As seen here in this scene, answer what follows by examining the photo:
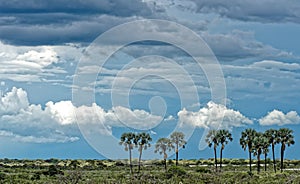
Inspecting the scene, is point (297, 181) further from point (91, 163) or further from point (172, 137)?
point (91, 163)

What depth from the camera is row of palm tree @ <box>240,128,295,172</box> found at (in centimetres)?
12462

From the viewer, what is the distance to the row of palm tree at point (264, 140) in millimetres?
124625

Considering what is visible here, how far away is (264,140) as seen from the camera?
125000 mm

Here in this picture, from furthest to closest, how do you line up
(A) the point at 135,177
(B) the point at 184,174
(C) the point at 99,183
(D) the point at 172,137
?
(D) the point at 172,137 < (B) the point at 184,174 < (A) the point at 135,177 < (C) the point at 99,183

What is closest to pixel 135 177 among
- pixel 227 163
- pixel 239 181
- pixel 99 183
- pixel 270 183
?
pixel 99 183

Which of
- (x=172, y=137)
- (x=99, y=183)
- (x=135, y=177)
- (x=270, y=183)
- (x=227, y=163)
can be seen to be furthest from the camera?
(x=227, y=163)

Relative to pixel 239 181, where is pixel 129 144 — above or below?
above

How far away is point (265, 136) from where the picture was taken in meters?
129

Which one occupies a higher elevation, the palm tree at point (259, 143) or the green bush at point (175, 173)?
the palm tree at point (259, 143)

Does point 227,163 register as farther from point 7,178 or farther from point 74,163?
point 7,178

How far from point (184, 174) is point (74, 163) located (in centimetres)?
8050

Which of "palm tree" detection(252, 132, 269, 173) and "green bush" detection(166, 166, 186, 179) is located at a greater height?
"palm tree" detection(252, 132, 269, 173)

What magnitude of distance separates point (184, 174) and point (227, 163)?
73.3 metres

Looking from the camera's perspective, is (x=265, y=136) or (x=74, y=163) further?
(x=74, y=163)
